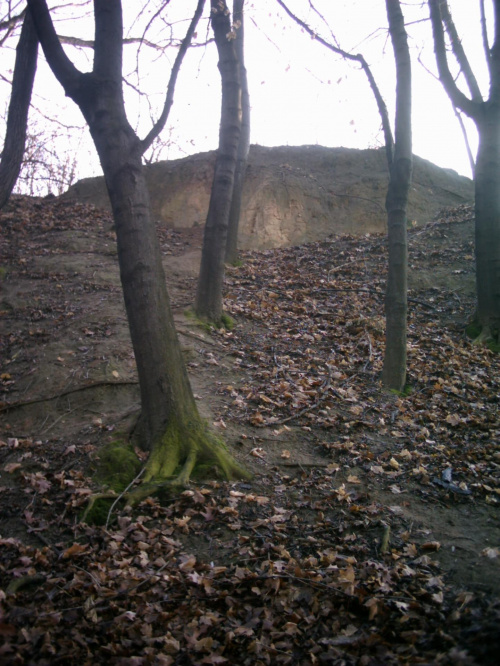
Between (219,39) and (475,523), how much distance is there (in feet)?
27.8

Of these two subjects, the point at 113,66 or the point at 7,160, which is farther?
the point at 7,160

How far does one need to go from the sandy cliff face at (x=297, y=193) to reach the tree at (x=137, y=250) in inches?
364

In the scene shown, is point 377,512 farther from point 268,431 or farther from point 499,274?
point 499,274

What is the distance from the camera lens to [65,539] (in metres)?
4.14

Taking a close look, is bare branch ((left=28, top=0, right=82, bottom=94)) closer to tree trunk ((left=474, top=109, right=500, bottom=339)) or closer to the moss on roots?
the moss on roots

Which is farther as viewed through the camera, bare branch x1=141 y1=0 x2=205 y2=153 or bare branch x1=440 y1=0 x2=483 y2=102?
bare branch x1=440 y1=0 x2=483 y2=102

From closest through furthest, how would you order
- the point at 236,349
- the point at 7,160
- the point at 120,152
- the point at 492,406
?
1. the point at 120,152
2. the point at 7,160
3. the point at 492,406
4. the point at 236,349

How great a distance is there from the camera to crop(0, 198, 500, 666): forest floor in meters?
3.15

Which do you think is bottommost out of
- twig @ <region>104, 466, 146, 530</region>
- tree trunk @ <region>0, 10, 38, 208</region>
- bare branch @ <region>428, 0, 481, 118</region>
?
twig @ <region>104, 466, 146, 530</region>

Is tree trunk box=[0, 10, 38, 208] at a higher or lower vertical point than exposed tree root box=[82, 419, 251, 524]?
higher

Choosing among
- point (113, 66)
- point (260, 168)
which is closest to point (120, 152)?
point (113, 66)

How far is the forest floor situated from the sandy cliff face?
190 inches

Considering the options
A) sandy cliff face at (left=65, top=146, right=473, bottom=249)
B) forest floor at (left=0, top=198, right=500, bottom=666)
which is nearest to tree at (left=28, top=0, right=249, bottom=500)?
forest floor at (left=0, top=198, right=500, bottom=666)

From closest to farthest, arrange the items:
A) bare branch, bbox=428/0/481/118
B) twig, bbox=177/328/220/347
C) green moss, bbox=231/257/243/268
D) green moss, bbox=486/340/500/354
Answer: twig, bbox=177/328/220/347 → green moss, bbox=486/340/500/354 → bare branch, bbox=428/0/481/118 → green moss, bbox=231/257/243/268
